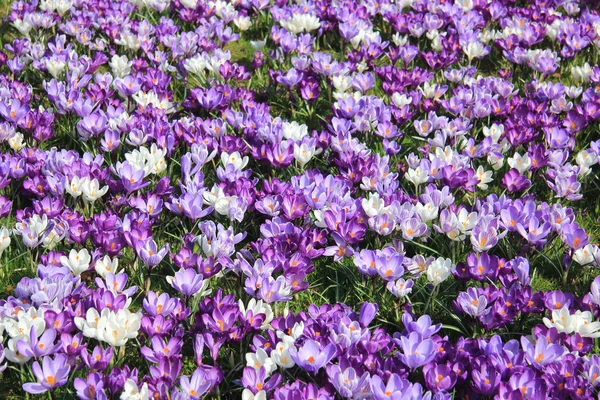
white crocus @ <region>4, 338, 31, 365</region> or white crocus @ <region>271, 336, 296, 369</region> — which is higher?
white crocus @ <region>4, 338, 31, 365</region>

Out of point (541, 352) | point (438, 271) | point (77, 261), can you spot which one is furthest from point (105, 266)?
point (541, 352)

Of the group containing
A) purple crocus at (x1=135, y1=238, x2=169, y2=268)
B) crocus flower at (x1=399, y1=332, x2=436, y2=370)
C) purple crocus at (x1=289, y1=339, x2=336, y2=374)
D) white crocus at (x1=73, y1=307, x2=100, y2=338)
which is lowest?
purple crocus at (x1=135, y1=238, x2=169, y2=268)

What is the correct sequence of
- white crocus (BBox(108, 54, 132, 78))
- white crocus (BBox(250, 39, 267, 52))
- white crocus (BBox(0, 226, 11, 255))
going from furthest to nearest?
white crocus (BBox(250, 39, 267, 52)) < white crocus (BBox(108, 54, 132, 78)) < white crocus (BBox(0, 226, 11, 255))

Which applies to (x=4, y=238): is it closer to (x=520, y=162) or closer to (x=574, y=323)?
(x=574, y=323)

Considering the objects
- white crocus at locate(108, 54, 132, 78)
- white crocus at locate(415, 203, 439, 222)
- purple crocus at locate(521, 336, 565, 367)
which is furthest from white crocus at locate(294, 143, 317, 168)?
purple crocus at locate(521, 336, 565, 367)

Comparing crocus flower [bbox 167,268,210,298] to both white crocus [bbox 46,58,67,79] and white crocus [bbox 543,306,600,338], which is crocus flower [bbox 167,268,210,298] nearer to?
white crocus [bbox 543,306,600,338]

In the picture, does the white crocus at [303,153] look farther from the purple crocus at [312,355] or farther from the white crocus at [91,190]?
the purple crocus at [312,355]

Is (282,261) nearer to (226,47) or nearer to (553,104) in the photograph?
(553,104)

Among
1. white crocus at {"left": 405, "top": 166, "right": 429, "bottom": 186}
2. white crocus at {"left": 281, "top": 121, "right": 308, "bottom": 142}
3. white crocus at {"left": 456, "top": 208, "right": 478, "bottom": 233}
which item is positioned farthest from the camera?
white crocus at {"left": 281, "top": 121, "right": 308, "bottom": 142}

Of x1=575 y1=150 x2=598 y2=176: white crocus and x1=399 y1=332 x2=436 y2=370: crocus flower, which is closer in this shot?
x1=399 y1=332 x2=436 y2=370: crocus flower
